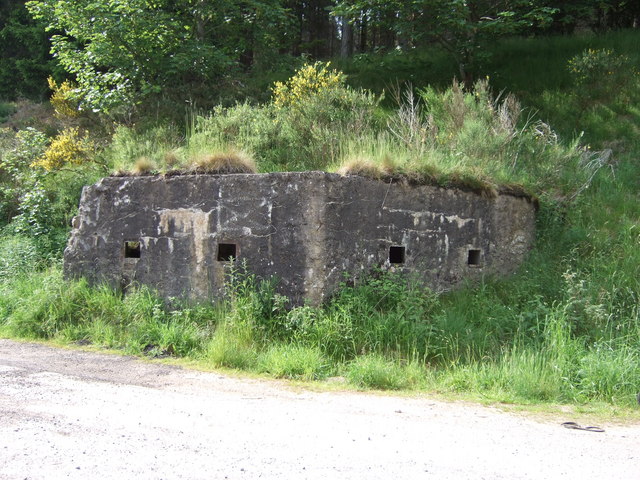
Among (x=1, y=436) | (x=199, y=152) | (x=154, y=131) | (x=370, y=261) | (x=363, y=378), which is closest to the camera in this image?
(x=1, y=436)

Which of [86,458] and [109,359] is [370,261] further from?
[86,458]

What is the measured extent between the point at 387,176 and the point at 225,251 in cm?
245

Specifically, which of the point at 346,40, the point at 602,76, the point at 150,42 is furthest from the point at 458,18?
the point at 346,40

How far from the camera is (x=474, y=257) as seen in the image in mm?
7992

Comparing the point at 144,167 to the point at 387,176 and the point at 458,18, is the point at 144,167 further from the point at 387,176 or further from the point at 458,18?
the point at 458,18

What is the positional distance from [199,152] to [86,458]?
5248 mm

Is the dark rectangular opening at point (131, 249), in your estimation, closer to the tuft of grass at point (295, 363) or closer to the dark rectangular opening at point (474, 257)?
the tuft of grass at point (295, 363)

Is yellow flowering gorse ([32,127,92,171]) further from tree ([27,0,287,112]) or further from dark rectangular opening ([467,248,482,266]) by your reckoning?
dark rectangular opening ([467,248,482,266])

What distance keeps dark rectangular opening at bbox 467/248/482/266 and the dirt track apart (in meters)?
3.21

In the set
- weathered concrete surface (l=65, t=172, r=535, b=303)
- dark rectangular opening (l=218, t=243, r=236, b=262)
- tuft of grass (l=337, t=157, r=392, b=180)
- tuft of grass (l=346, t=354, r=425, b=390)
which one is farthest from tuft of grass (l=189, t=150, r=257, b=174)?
tuft of grass (l=346, t=354, r=425, b=390)

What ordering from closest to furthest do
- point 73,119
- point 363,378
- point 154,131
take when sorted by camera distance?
point 363,378 < point 154,131 < point 73,119

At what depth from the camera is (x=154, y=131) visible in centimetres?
1048

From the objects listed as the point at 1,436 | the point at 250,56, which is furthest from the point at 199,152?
the point at 250,56

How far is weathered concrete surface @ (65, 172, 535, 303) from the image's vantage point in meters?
6.89
